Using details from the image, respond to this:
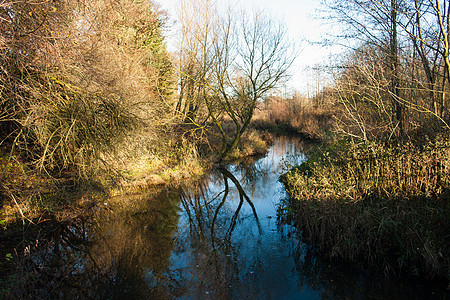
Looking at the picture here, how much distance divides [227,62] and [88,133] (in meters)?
8.42

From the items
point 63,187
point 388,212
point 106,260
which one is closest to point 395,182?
point 388,212

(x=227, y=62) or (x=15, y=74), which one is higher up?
(x=227, y=62)

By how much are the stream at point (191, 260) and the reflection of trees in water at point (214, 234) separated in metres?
0.02

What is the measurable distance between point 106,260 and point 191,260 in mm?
1771

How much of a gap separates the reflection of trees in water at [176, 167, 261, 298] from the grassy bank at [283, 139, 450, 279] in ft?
6.26

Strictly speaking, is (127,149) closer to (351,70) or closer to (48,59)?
(48,59)

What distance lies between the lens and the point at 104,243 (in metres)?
6.55

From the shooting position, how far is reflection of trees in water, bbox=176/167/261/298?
5.09 meters

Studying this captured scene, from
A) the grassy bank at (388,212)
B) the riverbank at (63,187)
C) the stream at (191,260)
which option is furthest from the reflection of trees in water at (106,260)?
the grassy bank at (388,212)

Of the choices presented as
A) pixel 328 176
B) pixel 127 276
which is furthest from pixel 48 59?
pixel 328 176

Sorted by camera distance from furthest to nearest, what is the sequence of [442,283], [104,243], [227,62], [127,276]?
1. [227,62]
2. [104,243]
3. [127,276]
4. [442,283]

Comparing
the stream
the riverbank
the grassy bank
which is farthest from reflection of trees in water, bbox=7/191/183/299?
the grassy bank

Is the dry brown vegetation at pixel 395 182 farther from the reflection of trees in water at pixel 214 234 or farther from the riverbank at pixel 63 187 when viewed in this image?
the riverbank at pixel 63 187

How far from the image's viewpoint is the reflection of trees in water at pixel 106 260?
15.6ft
